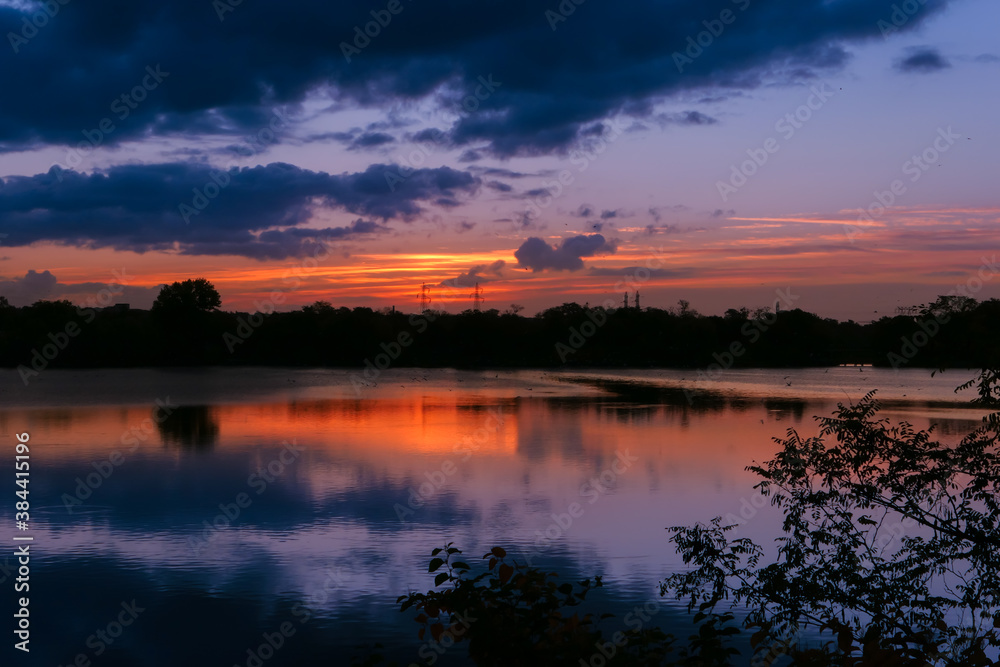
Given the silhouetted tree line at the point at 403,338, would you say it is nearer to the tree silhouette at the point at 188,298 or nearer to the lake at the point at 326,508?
the tree silhouette at the point at 188,298

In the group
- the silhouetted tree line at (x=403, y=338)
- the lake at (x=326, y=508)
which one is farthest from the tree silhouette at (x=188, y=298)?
the lake at (x=326, y=508)

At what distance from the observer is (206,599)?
11977 millimetres

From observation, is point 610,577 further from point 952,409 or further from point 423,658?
point 952,409

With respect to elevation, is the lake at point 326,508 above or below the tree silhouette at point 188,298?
below

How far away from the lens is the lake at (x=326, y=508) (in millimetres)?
11125

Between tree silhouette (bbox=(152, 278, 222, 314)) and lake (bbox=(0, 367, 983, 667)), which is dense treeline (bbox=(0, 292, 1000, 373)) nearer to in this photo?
tree silhouette (bbox=(152, 278, 222, 314))

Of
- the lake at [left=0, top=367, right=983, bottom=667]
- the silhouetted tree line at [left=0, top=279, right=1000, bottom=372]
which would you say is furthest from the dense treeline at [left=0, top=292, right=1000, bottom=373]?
the lake at [left=0, top=367, right=983, bottom=667]

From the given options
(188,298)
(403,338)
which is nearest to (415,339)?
(403,338)

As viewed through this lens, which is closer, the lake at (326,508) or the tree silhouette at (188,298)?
the lake at (326,508)

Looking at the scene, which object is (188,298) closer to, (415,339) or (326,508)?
(415,339)

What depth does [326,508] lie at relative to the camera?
18.5m

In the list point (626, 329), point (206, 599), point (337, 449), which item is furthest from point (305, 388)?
point (626, 329)

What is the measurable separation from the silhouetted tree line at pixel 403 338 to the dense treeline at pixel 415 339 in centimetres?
16

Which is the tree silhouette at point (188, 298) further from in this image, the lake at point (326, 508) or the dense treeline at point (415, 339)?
Result: the lake at point (326, 508)
